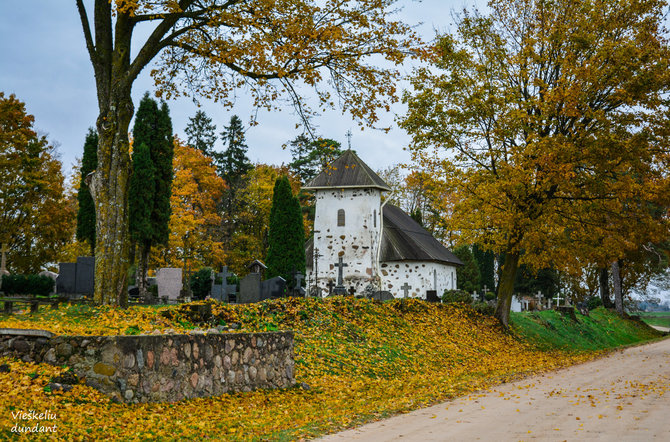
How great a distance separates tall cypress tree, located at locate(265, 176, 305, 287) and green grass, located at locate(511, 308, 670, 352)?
12031 millimetres

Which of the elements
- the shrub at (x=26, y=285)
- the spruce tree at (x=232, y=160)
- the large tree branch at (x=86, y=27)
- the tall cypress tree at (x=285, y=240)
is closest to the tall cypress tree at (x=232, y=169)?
the spruce tree at (x=232, y=160)

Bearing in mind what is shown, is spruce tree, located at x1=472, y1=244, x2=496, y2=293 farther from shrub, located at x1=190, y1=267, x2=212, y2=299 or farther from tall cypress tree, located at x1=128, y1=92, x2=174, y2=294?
tall cypress tree, located at x1=128, y1=92, x2=174, y2=294

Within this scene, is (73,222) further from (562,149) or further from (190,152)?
(562,149)

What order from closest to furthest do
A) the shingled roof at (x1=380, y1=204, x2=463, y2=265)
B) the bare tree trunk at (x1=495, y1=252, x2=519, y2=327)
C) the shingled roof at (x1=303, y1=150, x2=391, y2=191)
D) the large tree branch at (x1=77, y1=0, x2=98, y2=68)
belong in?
the large tree branch at (x1=77, y1=0, x2=98, y2=68), the bare tree trunk at (x1=495, y1=252, x2=519, y2=327), the shingled roof at (x1=303, y1=150, x2=391, y2=191), the shingled roof at (x1=380, y1=204, x2=463, y2=265)

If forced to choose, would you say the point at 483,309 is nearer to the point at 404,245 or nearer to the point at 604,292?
the point at 404,245

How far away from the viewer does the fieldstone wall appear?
23.3 ft

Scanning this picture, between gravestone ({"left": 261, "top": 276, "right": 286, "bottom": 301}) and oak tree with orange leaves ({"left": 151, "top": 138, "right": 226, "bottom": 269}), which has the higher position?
oak tree with orange leaves ({"left": 151, "top": 138, "right": 226, "bottom": 269})

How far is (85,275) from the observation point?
15.2m

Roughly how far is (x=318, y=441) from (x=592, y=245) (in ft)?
57.0

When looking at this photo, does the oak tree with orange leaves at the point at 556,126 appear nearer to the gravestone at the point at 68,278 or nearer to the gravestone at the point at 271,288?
the gravestone at the point at 271,288

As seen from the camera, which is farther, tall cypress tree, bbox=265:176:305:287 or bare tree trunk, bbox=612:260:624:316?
bare tree trunk, bbox=612:260:624:316

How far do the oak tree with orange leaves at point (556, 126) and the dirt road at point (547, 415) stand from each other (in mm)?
8061

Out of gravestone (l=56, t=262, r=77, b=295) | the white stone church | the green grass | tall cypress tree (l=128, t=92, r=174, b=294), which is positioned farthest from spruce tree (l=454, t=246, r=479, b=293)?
gravestone (l=56, t=262, r=77, b=295)

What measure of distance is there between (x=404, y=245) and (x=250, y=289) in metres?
16.6
